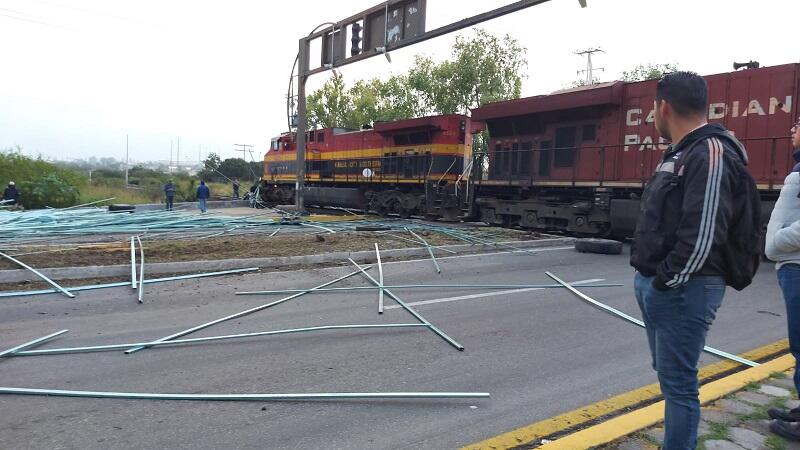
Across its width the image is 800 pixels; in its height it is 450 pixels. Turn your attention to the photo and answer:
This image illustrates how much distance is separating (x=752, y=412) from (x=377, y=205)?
1952cm

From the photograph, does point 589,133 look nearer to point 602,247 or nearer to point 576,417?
point 602,247

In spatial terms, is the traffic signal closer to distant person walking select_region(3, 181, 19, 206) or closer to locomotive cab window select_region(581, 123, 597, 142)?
locomotive cab window select_region(581, 123, 597, 142)

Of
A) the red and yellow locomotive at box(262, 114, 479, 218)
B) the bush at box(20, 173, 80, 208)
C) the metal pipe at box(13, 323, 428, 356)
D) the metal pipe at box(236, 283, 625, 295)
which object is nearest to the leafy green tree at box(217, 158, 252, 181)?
the red and yellow locomotive at box(262, 114, 479, 218)

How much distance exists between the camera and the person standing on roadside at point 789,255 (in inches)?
129

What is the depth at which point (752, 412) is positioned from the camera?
3693mm

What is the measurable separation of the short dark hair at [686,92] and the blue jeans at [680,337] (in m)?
0.77

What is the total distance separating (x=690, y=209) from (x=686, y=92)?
0.57 meters

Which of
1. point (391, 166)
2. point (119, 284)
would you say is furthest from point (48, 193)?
point (119, 284)

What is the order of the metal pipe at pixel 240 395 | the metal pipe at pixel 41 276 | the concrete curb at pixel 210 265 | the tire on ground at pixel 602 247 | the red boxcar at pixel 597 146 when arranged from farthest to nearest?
the tire on ground at pixel 602 247 → the red boxcar at pixel 597 146 → the concrete curb at pixel 210 265 → the metal pipe at pixel 41 276 → the metal pipe at pixel 240 395

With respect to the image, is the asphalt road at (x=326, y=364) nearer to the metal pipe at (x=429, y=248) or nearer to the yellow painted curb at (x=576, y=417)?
the yellow painted curb at (x=576, y=417)

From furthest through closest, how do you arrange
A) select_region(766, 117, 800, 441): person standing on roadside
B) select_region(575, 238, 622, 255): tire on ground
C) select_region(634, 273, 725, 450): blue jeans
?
select_region(575, 238, 622, 255): tire on ground
select_region(766, 117, 800, 441): person standing on roadside
select_region(634, 273, 725, 450): blue jeans

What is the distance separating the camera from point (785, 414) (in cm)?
343

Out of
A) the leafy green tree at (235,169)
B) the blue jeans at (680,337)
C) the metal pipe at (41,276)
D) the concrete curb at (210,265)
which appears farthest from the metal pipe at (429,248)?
the leafy green tree at (235,169)

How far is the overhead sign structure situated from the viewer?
42.0 ft
